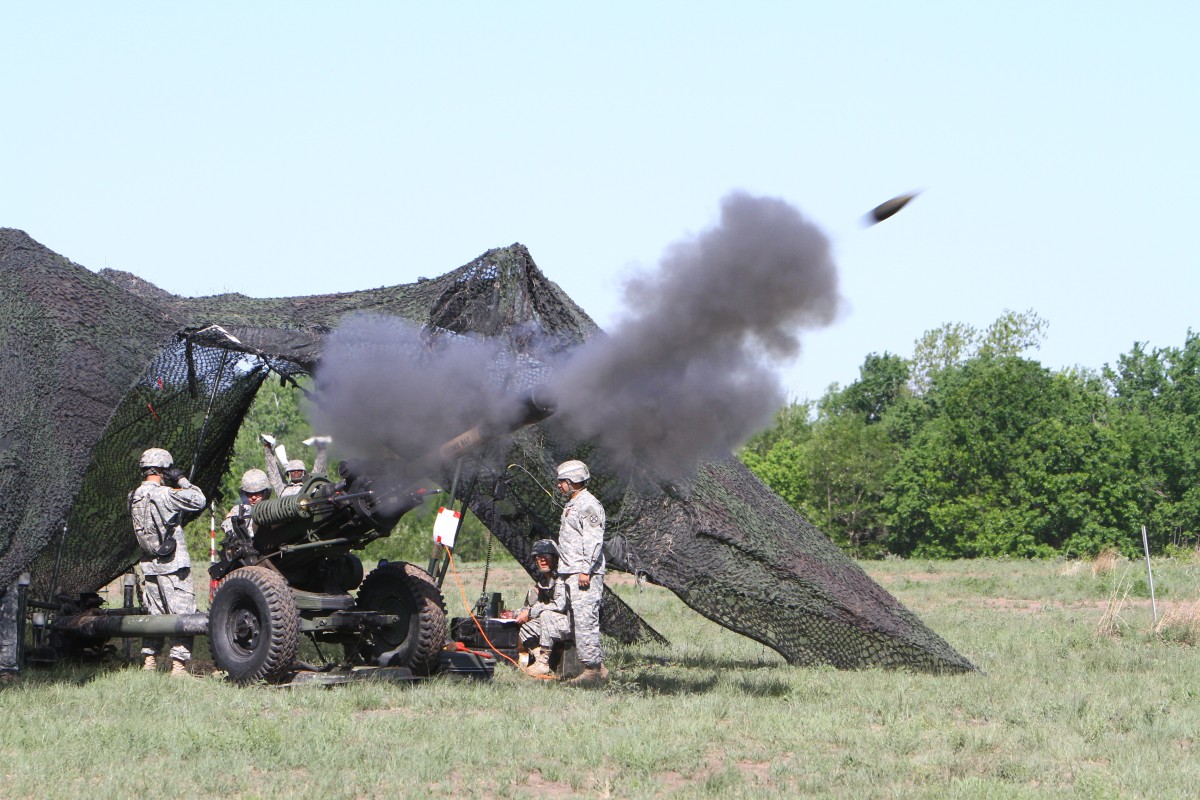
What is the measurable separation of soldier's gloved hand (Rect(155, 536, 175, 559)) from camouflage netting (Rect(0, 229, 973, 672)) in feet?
2.89

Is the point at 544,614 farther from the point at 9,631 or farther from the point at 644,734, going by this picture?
the point at 9,631

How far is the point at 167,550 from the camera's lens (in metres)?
12.5

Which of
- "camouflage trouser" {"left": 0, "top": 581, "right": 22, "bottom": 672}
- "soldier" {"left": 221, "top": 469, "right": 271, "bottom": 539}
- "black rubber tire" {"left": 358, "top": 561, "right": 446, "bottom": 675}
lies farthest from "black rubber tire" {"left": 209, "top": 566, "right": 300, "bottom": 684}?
"camouflage trouser" {"left": 0, "top": 581, "right": 22, "bottom": 672}

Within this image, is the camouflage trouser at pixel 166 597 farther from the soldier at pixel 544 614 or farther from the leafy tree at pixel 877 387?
the leafy tree at pixel 877 387

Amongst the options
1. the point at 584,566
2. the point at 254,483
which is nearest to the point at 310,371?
the point at 254,483

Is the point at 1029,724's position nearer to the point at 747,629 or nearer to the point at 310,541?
the point at 747,629

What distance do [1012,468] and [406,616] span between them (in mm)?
50274

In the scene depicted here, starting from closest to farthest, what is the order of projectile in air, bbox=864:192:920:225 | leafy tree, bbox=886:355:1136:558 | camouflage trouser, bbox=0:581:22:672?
projectile in air, bbox=864:192:920:225 < camouflage trouser, bbox=0:581:22:672 < leafy tree, bbox=886:355:1136:558

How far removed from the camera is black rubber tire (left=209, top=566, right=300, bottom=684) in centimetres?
1106

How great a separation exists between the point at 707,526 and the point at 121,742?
5.40 m

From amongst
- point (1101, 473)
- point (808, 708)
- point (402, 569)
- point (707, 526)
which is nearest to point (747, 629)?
point (707, 526)

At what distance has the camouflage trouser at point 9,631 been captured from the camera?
11.7 metres

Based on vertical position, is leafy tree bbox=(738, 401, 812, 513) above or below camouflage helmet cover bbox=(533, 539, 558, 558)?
A: above

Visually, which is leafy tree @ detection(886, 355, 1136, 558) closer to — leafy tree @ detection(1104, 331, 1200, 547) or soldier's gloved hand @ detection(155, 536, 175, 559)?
leafy tree @ detection(1104, 331, 1200, 547)
